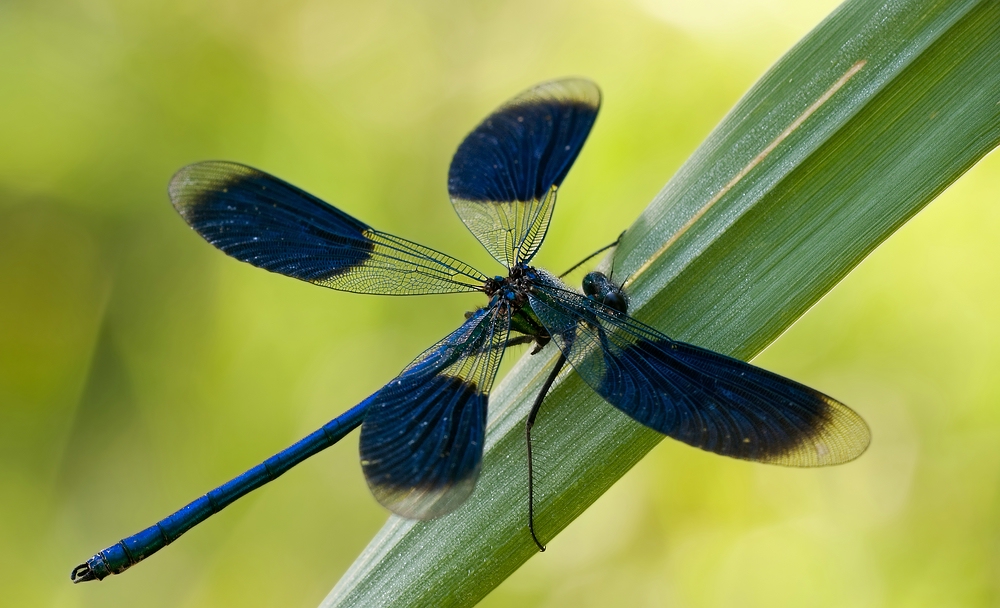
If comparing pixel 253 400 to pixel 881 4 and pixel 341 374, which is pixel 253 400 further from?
pixel 881 4

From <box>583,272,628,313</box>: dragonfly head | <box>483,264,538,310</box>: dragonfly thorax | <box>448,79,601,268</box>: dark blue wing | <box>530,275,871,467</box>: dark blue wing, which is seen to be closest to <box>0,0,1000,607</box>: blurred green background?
<box>448,79,601,268</box>: dark blue wing

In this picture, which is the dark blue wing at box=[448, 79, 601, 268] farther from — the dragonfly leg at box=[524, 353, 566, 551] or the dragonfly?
the dragonfly leg at box=[524, 353, 566, 551]

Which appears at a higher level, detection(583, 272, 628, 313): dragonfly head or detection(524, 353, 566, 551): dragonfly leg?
detection(583, 272, 628, 313): dragonfly head

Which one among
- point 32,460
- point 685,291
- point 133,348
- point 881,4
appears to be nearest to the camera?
point 881,4

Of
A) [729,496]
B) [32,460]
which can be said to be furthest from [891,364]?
[32,460]

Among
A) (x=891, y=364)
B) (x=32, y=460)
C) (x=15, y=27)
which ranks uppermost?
(x=15, y=27)

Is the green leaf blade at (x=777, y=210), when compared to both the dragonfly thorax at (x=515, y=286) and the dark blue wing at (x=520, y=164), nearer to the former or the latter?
the dragonfly thorax at (x=515, y=286)

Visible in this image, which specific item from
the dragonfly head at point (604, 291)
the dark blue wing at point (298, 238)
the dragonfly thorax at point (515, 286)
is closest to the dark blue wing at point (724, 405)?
the dragonfly head at point (604, 291)
